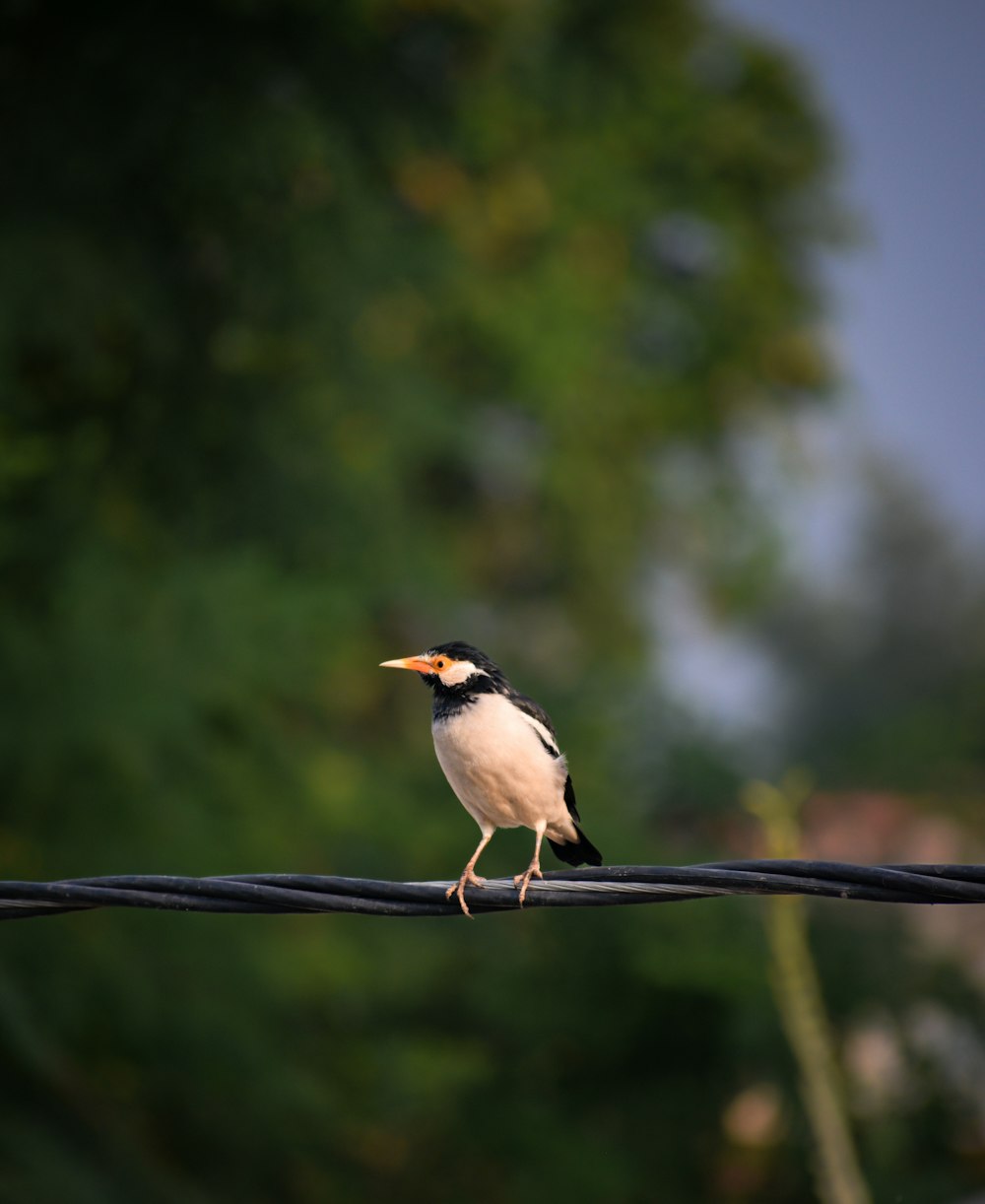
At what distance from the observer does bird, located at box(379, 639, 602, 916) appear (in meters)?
3.76

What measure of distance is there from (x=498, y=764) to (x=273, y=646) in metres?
4.68

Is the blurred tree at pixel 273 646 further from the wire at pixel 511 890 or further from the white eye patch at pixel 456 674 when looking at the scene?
the wire at pixel 511 890

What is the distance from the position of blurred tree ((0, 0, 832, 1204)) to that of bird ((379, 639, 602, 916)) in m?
2.72

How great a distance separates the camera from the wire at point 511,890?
263 centimetres

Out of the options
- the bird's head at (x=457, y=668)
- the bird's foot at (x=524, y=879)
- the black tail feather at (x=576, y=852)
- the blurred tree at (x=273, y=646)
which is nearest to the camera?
the bird's foot at (x=524, y=879)

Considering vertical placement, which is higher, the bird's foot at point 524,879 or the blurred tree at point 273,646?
the blurred tree at point 273,646

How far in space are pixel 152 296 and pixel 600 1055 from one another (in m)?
5.87

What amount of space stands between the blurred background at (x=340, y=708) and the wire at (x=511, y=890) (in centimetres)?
319

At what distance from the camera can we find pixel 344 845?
1185 cm

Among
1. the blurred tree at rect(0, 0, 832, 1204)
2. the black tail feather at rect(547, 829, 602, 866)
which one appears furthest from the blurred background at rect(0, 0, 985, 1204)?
the black tail feather at rect(547, 829, 602, 866)

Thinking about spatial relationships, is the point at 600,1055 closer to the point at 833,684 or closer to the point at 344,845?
the point at 344,845

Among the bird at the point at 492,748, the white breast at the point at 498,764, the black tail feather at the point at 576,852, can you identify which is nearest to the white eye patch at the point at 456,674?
the bird at the point at 492,748

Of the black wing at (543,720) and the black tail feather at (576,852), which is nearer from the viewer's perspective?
the black wing at (543,720)

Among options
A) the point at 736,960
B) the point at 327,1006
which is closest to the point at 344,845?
the point at 327,1006
